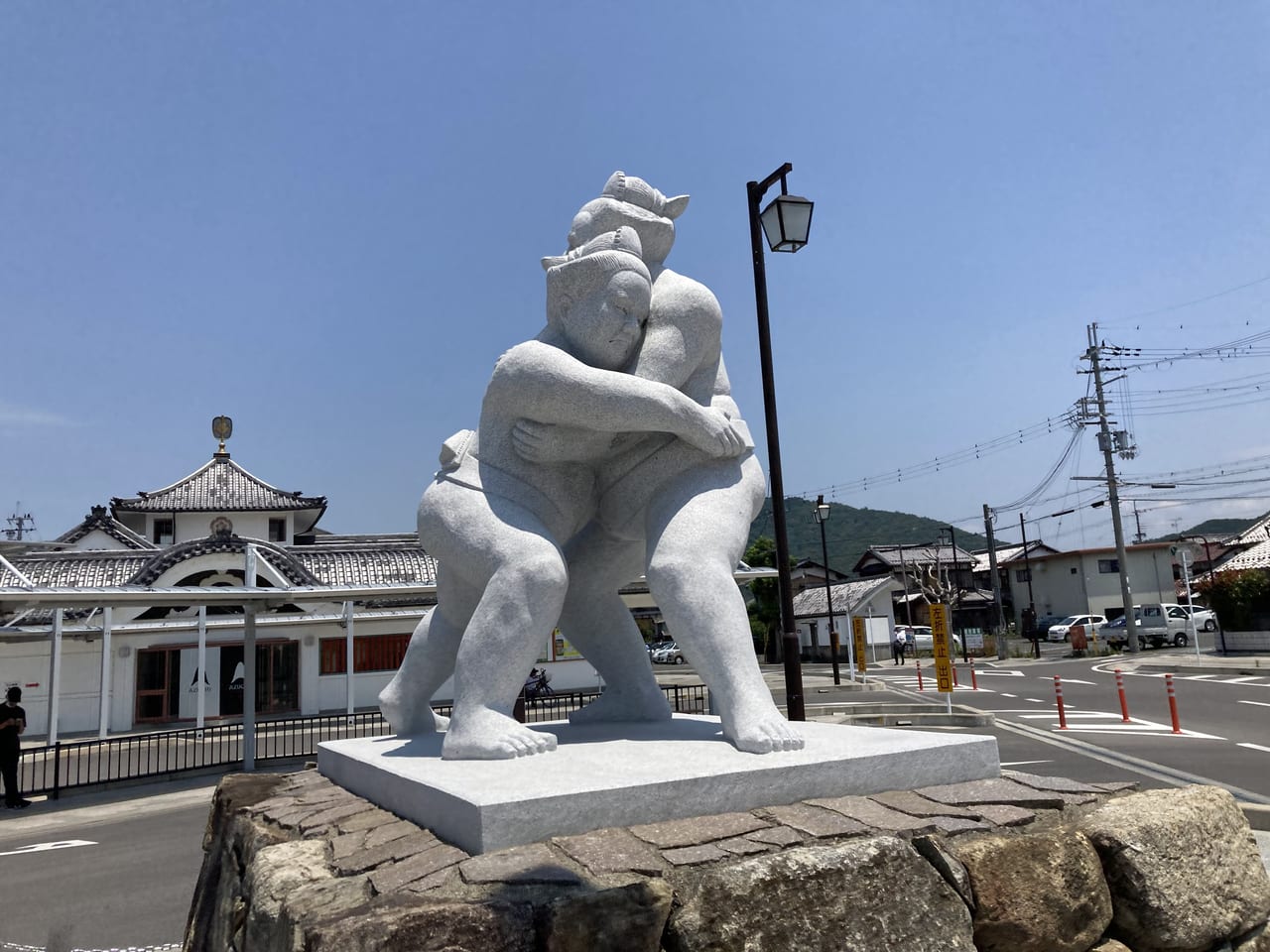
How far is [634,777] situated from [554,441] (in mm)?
1414

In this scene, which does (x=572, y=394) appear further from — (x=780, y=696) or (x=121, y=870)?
(x=780, y=696)

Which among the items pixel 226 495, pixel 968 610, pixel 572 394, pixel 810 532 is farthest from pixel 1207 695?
pixel 810 532

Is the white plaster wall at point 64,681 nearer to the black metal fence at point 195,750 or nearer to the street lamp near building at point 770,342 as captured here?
the black metal fence at point 195,750

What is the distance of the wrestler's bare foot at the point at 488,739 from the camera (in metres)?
2.96

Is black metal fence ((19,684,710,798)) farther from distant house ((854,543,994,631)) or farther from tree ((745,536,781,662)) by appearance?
distant house ((854,543,994,631))

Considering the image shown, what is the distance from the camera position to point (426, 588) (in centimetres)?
1020

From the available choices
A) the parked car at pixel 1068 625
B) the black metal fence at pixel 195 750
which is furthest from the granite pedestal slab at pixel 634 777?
the parked car at pixel 1068 625

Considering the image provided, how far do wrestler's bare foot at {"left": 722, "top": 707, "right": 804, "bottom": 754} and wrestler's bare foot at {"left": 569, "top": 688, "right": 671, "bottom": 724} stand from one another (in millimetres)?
977

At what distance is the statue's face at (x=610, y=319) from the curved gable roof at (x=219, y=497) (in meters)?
23.4

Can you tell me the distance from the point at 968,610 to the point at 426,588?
4468cm

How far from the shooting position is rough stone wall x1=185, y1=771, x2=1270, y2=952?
1.96 meters

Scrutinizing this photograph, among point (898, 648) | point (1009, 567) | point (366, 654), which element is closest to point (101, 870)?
point (366, 654)

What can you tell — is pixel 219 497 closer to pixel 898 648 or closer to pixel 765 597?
pixel 765 597

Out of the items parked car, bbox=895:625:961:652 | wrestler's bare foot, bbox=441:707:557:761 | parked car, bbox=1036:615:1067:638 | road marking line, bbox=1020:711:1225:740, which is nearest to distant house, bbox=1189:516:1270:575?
parked car, bbox=1036:615:1067:638
